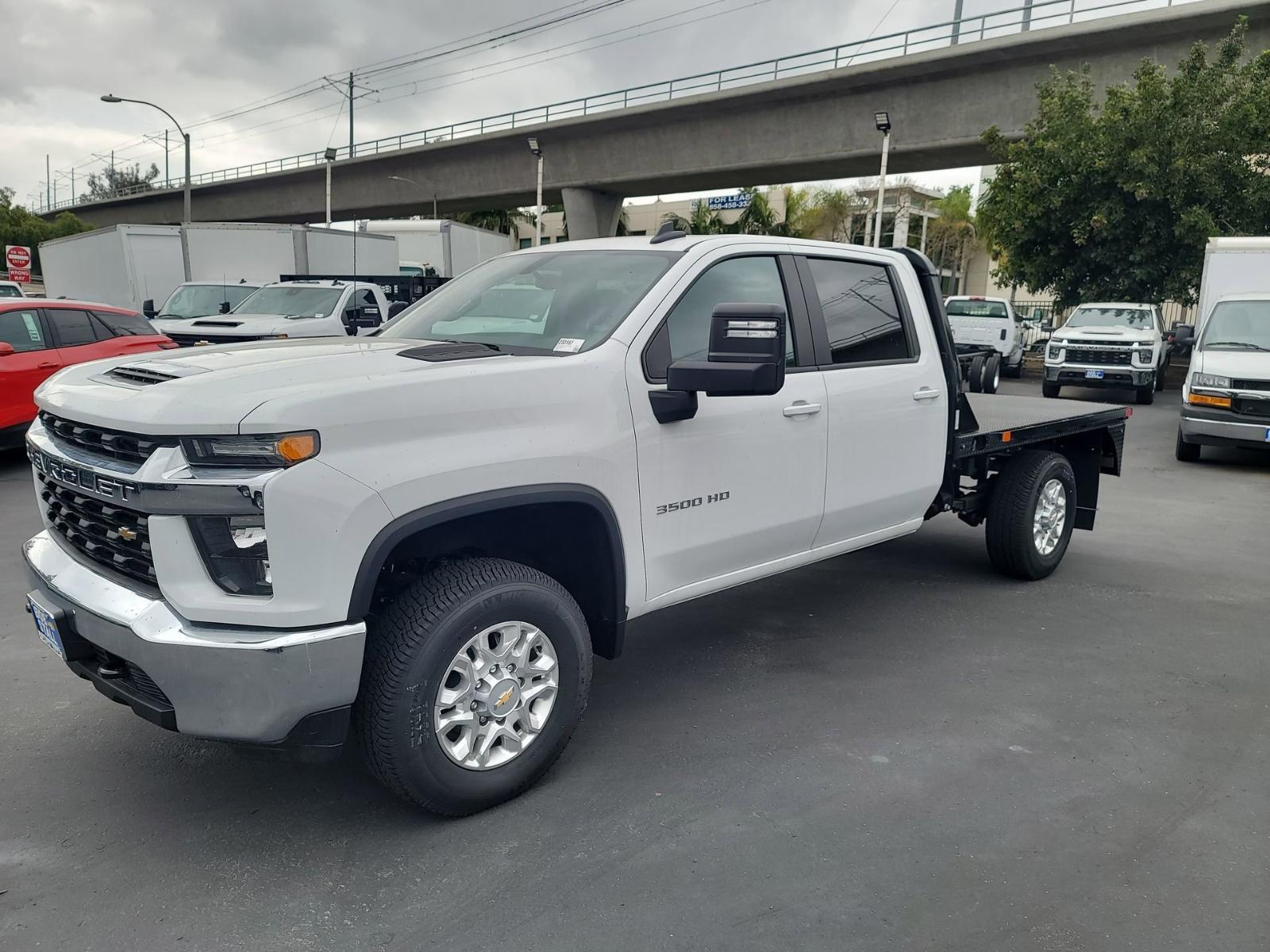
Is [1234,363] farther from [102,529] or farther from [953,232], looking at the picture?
[953,232]

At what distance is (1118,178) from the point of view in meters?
20.4

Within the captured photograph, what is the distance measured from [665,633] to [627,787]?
172cm

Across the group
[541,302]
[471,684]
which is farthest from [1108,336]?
[471,684]

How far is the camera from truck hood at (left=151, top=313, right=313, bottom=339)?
519 inches

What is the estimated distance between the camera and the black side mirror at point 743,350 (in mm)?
3277

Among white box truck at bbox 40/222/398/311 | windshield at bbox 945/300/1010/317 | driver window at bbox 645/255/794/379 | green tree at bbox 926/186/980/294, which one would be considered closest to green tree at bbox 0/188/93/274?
white box truck at bbox 40/222/398/311

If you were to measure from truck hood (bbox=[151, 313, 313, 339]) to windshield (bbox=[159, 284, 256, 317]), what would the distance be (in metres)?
1.70

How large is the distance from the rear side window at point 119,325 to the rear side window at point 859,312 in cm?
866

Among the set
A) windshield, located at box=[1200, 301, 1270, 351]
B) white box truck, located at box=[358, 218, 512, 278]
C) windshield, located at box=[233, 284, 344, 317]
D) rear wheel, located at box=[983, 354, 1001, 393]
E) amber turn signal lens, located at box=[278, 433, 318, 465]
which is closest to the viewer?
amber turn signal lens, located at box=[278, 433, 318, 465]

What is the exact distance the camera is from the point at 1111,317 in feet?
61.4

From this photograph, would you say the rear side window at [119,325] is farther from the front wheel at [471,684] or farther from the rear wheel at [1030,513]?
the rear wheel at [1030,513]

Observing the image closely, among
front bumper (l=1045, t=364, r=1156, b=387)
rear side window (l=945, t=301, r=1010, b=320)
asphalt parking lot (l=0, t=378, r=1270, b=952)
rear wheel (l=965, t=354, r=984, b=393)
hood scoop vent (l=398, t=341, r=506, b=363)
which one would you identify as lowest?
asphalt parking lot (l=0, t=378, r=1270, b=952)

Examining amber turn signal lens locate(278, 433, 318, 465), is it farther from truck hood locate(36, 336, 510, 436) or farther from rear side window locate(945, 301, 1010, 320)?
rear side window locate(945, 301, 1010, 320)

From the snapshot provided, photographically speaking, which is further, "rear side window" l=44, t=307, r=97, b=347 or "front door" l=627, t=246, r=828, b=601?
"rear side window" l=44, t=307, r=97, b=347
